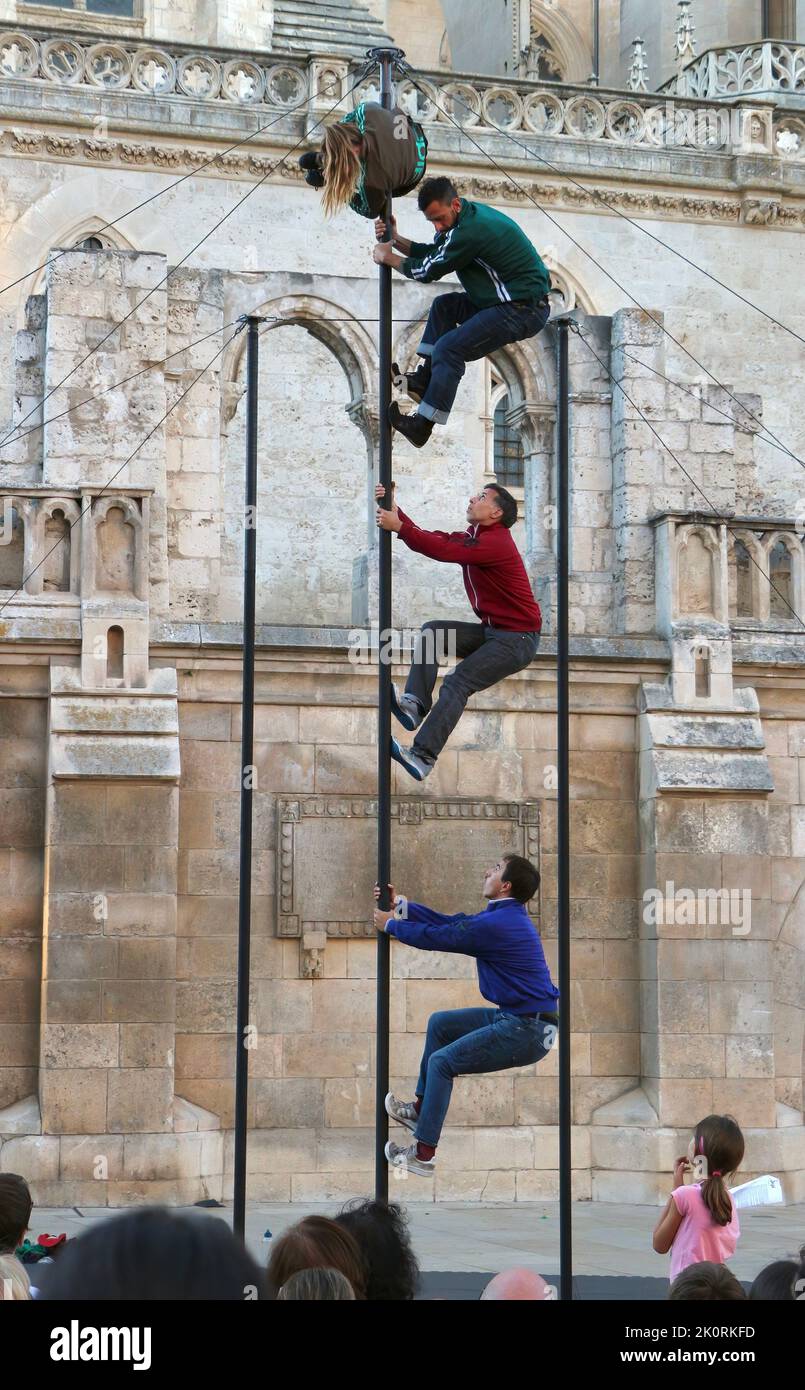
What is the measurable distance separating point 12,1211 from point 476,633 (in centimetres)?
335

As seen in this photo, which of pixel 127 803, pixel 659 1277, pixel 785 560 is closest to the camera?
pixel 659 1277

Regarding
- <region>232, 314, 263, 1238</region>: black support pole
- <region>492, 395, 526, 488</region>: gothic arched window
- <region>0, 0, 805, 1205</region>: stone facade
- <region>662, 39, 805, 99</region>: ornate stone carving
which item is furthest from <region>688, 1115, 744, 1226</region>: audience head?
<region>662, 39, 805, 99</region>: ornate stone carving

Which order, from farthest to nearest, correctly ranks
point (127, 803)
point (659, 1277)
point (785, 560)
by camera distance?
point (785, 560)
point (127, 803)
point (659, 1277)

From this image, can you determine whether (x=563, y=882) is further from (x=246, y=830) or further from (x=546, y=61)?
(x=546, y=61)

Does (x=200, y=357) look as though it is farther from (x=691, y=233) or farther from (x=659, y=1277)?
(x=691, y=233)

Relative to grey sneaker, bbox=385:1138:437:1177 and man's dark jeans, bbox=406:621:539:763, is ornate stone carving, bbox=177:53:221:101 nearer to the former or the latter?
man's dark jeans, bbox=406:621:539:763

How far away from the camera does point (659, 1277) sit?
9906 mm

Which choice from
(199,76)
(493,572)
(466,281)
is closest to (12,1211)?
(493,572)

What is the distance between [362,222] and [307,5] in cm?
346

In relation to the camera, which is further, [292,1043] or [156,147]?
[156,147]

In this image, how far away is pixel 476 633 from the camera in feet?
27.0

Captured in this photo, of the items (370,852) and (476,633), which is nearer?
(476,633)

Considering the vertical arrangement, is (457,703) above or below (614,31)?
below

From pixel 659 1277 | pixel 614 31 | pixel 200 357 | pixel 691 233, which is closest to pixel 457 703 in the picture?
pixel 659 1277
